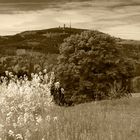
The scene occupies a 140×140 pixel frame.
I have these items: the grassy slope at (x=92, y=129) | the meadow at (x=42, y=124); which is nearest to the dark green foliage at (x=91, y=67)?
the grassy slope at (x=92, y=129)

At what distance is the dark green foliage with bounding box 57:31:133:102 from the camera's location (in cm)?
3753

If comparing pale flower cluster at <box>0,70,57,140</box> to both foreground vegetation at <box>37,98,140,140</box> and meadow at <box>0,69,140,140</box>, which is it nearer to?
meadow at <box>0,69,140,140</box>

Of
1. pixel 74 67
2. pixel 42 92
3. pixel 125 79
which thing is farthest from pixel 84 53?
pixel 42 92

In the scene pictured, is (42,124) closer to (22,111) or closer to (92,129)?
(22,111)

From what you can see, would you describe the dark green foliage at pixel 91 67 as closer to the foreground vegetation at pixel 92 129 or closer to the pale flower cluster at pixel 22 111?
the foreground vegetation at pixel 92 129

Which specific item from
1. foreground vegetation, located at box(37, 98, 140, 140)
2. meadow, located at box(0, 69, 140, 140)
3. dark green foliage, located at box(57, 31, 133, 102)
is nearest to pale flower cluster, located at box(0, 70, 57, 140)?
meadow, located at box(0, 69, 140, 140)

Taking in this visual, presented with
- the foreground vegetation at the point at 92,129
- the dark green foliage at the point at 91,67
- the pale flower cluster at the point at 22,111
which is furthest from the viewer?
the dark green foliage at the point at 91,67

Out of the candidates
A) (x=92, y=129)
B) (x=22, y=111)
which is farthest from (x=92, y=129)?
(x=22, y=111)

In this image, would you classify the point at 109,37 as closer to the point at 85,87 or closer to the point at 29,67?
the point at 85,87

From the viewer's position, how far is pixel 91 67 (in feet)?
125

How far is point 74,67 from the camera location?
38.2 metres

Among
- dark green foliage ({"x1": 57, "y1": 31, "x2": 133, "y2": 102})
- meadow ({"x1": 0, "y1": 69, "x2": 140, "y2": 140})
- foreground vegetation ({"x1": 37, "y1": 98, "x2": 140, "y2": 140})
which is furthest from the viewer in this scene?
dark green foliage ({"x1": 57, "y1": 31, "x2": 133, "y2": 102})

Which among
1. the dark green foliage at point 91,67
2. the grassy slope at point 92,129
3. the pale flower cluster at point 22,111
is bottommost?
the dark green foliage at point 91,67

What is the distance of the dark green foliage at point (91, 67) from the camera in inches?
1478
